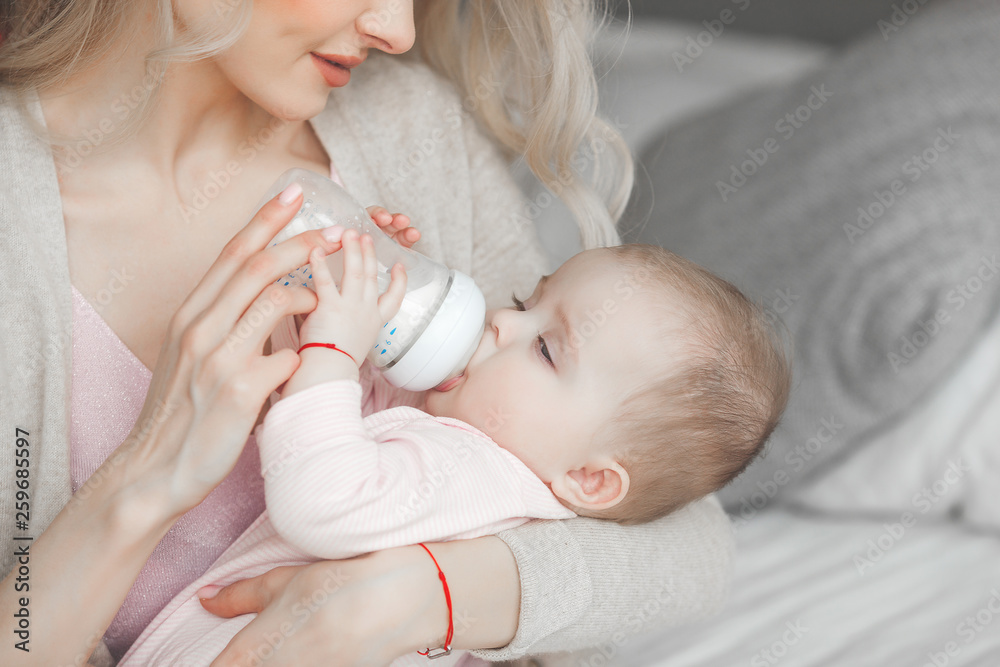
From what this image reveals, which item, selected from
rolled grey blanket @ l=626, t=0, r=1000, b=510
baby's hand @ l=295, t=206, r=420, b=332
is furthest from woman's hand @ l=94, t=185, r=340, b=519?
rolled grey blanket @ l=626, t=0, r=1000, b=510

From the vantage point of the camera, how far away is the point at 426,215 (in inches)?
55.9

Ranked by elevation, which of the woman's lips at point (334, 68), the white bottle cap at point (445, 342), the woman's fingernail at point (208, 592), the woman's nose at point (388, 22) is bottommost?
the woman's fingernail at point (208, 592)

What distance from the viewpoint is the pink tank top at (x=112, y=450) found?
1.07 m

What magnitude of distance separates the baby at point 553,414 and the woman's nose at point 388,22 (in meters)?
0.31

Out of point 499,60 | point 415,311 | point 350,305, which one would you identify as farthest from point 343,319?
point 499,60

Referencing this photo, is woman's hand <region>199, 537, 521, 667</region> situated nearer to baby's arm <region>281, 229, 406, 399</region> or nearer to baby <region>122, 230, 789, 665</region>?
baby <region>122, 230, 789, 665</region>

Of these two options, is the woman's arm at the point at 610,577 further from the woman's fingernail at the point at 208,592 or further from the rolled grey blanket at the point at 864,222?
the rolled grey blanket at the point at 864,222

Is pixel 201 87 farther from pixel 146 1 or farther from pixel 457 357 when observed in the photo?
pixel 457 357

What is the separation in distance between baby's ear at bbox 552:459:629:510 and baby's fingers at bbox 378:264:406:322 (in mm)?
343

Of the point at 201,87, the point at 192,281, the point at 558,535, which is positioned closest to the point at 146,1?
the point at 201,87

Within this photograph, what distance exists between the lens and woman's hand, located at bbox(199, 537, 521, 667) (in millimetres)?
904

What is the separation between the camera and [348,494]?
90cm

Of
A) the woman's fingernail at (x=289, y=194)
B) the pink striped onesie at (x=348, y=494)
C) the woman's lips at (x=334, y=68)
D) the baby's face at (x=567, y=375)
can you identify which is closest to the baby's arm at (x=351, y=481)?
the pink striped onesie at (x=348, y=494)

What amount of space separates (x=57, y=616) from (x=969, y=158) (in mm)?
1825
